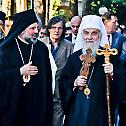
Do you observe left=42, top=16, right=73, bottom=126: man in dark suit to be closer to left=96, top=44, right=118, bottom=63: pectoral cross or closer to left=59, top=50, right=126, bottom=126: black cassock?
left=59, top=50, right=126, bottom=126: black cassock

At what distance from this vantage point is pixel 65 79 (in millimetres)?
7918

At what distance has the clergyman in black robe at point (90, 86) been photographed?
25.3 feet

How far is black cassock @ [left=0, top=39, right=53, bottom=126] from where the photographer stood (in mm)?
7840

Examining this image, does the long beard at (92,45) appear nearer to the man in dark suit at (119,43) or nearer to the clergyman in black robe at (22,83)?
the clergyman in black robe at (22,83)

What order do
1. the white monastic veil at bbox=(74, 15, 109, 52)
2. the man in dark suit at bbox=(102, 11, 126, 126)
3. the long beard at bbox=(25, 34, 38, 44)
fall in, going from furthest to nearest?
1. the man in dark suit at bbox=(102, 11, 126, 126)
2. the long beard at bbox=(25, 34, 38, 44)
3. the white monastic veil at bbox=(74, 15, 109, 52)

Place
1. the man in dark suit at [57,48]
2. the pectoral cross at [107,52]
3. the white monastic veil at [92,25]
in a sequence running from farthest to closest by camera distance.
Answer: the man in dark suit at [57,48], the white monastic veil at [92,25], the pectoral cross at [107,52]

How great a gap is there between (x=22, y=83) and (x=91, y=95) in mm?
933

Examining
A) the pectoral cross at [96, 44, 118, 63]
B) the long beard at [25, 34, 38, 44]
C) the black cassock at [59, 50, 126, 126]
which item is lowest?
the black cassock at [59, 50, 126, 126]

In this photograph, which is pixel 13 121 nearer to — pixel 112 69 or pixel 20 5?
pixel 112 69

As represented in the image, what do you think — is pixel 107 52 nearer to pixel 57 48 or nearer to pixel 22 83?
pixel 22 83

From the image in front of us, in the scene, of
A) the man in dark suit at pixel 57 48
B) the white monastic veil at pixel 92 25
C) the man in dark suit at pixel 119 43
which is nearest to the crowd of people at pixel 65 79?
the white monastic veil at pixel 92 25

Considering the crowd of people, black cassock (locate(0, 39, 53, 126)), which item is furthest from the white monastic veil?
black cassock (locate(0, 39, 53, 126))

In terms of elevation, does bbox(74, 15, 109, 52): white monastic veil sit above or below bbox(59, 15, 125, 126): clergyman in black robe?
above

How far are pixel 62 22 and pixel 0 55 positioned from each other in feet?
7.19
